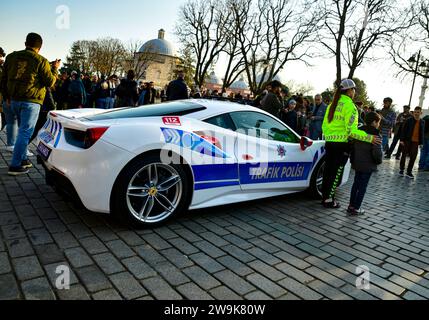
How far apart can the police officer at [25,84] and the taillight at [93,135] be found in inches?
88.1

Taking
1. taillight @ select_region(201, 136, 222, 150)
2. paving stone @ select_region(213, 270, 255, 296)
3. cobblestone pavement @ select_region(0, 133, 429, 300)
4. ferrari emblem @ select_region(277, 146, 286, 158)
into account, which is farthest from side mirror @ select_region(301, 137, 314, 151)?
paving stone @ select_region(213, 270, 255, 296)

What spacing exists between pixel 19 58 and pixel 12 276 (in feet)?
11.6

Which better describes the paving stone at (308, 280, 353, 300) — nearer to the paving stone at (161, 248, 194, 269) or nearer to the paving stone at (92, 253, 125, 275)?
the paving stone at (161, 248, 194, 269)

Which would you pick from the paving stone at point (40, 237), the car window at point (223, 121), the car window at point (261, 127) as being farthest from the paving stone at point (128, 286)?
the car window at point (261, 127)

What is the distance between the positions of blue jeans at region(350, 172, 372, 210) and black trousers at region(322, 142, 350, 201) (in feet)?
0.91

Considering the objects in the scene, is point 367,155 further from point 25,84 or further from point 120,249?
point 25,84

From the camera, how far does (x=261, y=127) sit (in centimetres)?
447

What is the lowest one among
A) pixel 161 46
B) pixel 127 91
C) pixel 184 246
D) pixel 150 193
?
pixel 184 246

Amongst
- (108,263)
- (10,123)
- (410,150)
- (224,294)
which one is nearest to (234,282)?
(224,294)

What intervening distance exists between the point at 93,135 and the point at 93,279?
132cm

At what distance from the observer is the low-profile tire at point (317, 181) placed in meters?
5.18

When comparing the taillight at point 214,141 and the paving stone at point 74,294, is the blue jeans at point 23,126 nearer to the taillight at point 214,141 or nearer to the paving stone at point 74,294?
the taillight at point 214,141
